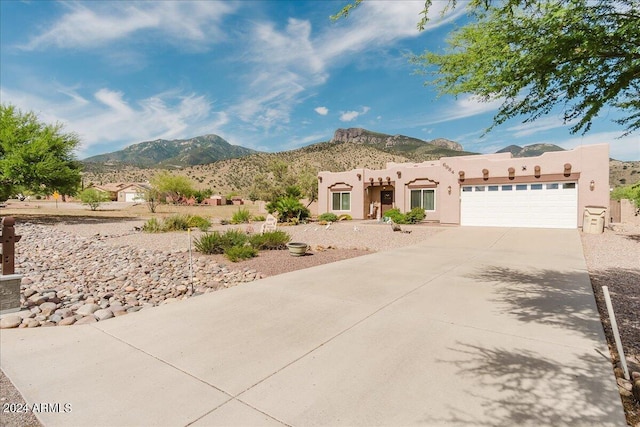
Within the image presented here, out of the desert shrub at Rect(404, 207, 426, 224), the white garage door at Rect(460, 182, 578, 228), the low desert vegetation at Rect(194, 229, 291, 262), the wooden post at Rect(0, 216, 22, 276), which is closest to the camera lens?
the wooden post at Rect(0, 216, 22, 276)

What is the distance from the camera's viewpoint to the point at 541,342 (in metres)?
4.16

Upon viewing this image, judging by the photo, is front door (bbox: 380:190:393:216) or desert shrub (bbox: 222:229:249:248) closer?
desert shrub (bbox: 222:229:249:248)

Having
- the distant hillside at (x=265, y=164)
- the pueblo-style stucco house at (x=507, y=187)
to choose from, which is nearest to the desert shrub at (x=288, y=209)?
the pueblo-style stucco house at (x=507, y=187)

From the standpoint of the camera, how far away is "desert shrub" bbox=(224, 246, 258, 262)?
1007 cm

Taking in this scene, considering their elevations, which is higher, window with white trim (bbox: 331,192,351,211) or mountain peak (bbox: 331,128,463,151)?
mountain peak (bbox: 331,128,463,151)

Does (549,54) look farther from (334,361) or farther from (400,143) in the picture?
(400,143)

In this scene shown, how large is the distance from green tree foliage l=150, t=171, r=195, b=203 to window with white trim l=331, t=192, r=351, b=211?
3116 cm

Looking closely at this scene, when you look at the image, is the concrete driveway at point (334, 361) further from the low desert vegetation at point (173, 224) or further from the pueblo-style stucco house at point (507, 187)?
the pueblo-style stucco house at point (507, 187)

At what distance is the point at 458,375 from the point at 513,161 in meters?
19.8

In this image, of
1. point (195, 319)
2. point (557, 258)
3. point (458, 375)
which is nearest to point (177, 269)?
point (195, 319)

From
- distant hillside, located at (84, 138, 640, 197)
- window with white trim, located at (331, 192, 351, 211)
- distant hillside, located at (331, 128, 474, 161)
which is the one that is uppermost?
distant hillside, located at (331, 128, 474, 161)

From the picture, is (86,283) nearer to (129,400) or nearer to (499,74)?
(129,400)

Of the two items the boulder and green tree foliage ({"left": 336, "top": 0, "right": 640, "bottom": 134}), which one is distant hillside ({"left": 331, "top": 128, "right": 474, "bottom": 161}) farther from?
the boulder

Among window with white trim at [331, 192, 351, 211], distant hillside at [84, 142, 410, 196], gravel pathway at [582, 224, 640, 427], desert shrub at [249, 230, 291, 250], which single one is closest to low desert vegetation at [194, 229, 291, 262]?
desert shrub at [249, 230, 291, 250]
